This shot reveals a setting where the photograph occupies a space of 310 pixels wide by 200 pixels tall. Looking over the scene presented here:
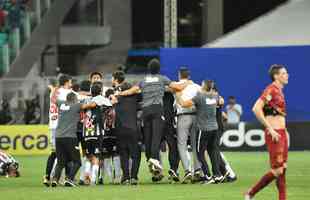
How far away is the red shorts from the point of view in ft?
55.5

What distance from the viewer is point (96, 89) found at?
22422 mm

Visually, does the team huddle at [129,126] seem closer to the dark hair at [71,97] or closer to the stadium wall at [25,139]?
the dark hair at [71,97]

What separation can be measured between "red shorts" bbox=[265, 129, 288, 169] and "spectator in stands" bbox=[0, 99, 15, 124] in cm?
2349

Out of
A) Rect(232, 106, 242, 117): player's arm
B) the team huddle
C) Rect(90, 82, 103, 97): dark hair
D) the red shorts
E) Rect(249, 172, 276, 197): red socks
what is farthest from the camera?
Rect(232, 106, 242, 117): player's arm

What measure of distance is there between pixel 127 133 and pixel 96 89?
3.83ft

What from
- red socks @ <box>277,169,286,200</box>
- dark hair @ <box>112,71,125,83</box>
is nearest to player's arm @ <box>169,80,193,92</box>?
dark hair @ <box>112,71,125,83</box>

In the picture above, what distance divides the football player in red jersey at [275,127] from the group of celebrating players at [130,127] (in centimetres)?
568

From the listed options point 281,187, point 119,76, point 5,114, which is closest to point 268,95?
point 281,187

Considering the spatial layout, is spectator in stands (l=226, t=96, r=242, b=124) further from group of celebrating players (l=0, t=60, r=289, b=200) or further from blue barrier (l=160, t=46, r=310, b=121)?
group of celebrating players (l=0, t=60, r=289, b=200)

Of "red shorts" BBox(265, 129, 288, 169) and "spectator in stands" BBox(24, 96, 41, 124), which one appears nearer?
"red shorts" BBox(265, 129, 288, 169)

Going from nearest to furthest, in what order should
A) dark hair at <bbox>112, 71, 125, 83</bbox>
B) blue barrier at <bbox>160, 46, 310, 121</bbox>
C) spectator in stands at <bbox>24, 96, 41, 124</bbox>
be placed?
dark hair at <bbox>112, 71, 125, 83</bbox>
blue barrier at <bbox>160, 46, 310, 121</bbox>
spectator in stands at <bbox>24, 96, 41, 124</bbox>

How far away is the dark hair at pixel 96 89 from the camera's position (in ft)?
73.6

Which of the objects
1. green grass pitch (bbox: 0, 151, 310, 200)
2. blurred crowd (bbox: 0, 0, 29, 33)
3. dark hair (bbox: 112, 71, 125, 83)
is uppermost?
blurred crowd (bbox: 0, 0, 29, 33)

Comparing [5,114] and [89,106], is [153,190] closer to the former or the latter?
[89,106]
